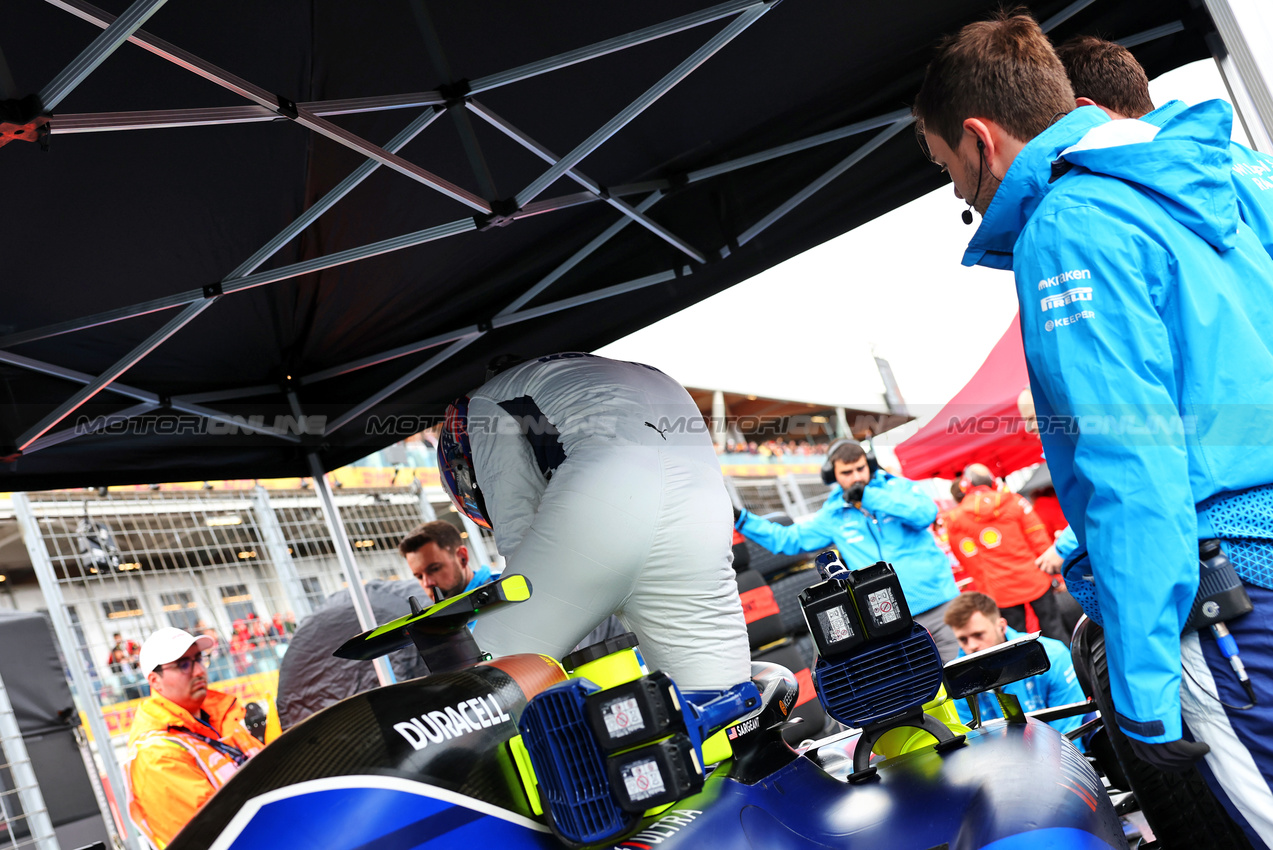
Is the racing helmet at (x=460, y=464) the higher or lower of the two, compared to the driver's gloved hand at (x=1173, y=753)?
higher

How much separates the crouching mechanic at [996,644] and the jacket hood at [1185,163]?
2.73 m

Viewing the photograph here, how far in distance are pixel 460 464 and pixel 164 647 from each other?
295 centimetres

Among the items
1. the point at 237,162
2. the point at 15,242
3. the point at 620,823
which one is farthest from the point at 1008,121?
the point at 15,242

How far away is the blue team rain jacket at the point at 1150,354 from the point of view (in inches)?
47.7

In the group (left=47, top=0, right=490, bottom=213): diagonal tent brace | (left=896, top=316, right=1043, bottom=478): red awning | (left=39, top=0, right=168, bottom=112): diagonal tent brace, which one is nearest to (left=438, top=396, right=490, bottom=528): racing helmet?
(left=47, top=0, right=490, bottom=213): diagonal tent brace

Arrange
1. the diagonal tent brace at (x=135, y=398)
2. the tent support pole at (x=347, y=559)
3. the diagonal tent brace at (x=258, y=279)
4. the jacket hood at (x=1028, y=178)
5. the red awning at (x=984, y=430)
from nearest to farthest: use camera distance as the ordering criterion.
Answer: the jacket hood at (x=1028, y=178)
the diagonal tent brace at (x=258, y=279)
the diagonal tent brace at (x=135, y=398)
the tent support pole at (x=347, y=559)
the red awning at (x=984, y=430)

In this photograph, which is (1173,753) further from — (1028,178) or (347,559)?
(347,559)

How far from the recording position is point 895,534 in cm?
A: 496

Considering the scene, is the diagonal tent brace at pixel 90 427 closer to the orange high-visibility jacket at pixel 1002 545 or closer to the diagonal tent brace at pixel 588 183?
the diagonal tent brace at pixel 588 183

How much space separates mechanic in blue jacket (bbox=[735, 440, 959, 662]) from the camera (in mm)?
4855

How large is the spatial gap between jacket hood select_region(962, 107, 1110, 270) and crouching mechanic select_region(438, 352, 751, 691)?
0.75 m

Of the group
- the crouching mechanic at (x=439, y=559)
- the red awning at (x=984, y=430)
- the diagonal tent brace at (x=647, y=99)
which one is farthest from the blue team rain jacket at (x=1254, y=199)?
the red awning at (x=984, y=430)

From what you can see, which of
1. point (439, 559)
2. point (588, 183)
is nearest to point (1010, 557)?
point (439, 559)

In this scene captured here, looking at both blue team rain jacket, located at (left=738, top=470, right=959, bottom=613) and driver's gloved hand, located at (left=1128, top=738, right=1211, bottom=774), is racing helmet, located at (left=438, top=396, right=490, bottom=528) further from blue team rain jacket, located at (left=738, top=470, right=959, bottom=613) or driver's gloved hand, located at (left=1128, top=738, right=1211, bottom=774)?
blue team rain jacket, located at (left=738, top=470, right=959, bottom=613)
